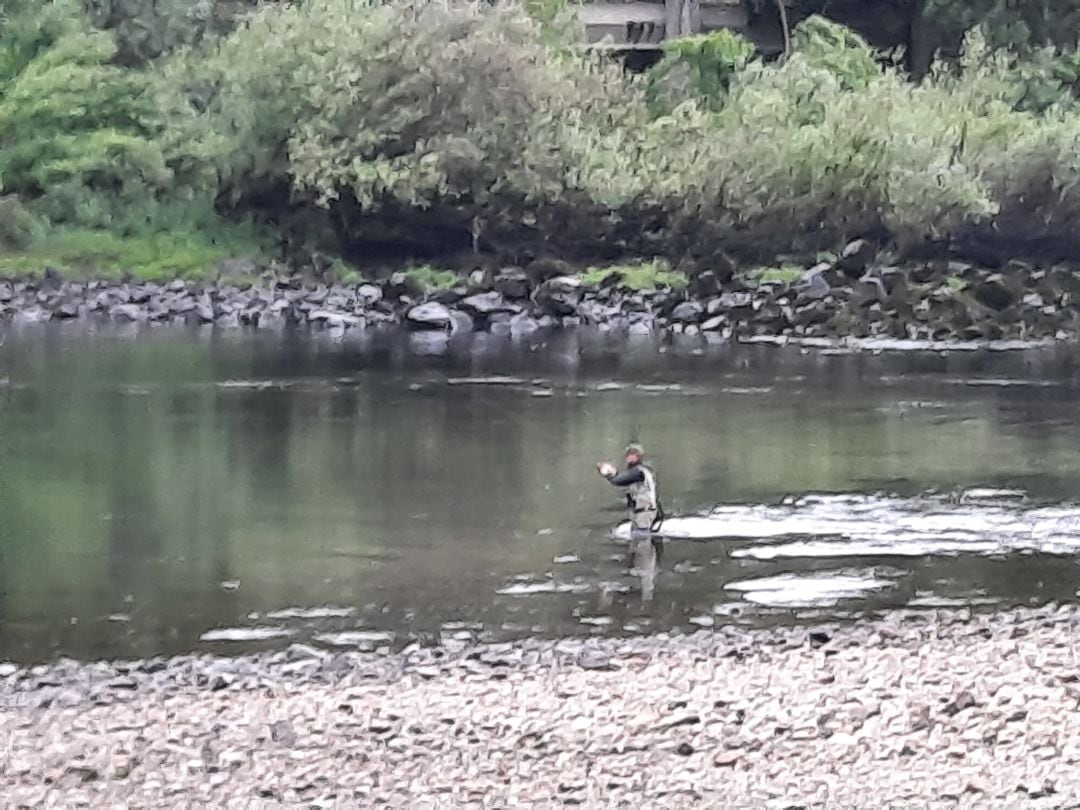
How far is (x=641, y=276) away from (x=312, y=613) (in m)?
35.3

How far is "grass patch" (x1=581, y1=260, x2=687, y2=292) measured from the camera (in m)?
50.5

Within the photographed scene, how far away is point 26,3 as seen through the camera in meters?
53.4

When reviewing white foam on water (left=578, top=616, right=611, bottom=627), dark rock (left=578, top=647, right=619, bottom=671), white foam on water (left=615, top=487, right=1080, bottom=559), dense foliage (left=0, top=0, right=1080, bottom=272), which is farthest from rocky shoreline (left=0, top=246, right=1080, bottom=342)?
dark rock (left=578, top=647, right=619, bottom=671)

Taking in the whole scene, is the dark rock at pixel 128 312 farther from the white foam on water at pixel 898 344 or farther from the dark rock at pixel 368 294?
the white foam on water at pixel 898 344

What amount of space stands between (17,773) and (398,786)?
7.17 feet

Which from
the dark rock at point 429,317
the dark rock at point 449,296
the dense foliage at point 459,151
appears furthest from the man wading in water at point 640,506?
the dense foliage at point 459,151

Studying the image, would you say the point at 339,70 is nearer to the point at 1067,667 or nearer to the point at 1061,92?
the point at 1061,92

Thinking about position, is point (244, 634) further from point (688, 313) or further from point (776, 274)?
point (776, 274)

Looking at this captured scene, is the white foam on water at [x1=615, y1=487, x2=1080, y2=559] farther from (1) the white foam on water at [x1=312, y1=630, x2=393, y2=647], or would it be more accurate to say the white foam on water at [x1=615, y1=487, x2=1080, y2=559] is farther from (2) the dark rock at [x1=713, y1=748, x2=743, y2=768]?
(2) the dark rock at [x1=713, y1=748, x2=743, y2=768]

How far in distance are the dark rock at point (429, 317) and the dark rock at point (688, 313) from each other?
559 cm

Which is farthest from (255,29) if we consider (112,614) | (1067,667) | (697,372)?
(1067,667)

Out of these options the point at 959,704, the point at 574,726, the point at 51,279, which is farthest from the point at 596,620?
the point at 51,279

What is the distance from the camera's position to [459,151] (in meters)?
50.7

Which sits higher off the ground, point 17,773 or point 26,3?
point 26,3
